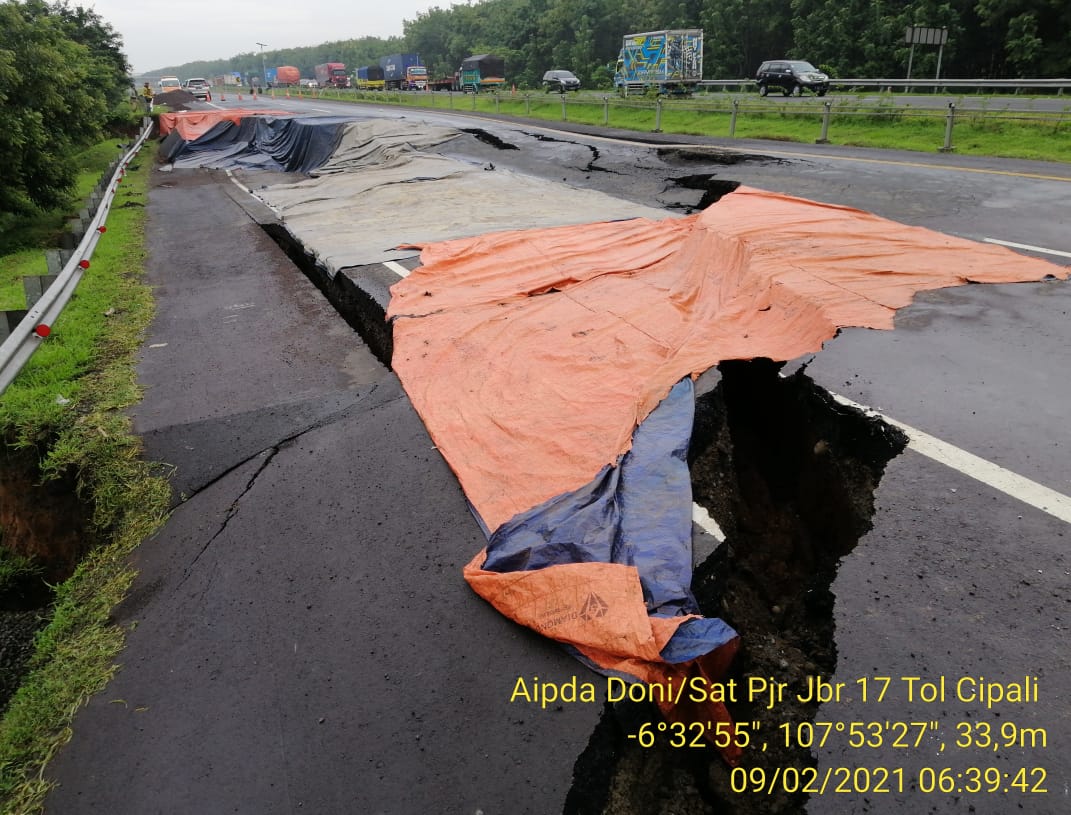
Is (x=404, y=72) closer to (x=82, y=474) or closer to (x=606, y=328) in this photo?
(x=606, y=328)

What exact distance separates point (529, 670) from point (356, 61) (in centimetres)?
13388

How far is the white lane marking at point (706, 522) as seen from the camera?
3286 mm

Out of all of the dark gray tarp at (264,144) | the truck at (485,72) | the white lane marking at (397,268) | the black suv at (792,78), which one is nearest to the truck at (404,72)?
the truck at (485,72)

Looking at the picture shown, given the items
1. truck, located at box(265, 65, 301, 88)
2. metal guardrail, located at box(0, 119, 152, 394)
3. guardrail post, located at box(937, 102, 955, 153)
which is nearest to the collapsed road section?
metal guardrail, located at box(0, 119, 152, 394)

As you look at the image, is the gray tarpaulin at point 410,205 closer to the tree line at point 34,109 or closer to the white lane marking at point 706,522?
the tree line at point 34,109

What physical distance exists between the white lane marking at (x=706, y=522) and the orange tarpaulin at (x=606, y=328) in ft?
1.62

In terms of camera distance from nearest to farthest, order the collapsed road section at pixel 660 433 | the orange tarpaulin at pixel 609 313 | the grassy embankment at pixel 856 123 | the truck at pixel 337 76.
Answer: the collapsed road section at pixel 660 433 → the orange tarpaulin at pixel 609 313 → the grassy embankment at pixel 856 123 → the truck at pixel 337 76

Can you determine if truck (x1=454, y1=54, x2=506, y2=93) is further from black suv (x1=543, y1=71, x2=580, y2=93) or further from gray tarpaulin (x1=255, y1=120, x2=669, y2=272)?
gray tarpaulin (x1=255, y1=120, x2=669, y2=272)

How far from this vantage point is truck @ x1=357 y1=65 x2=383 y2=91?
6412cm

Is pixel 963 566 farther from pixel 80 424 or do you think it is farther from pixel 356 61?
pixel 356 61

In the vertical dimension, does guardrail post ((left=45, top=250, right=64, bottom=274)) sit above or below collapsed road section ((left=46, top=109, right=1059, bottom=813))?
above

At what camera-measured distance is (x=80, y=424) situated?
4.70m

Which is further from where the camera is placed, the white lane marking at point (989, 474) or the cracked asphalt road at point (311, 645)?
the white lane marking at point (989, 474)

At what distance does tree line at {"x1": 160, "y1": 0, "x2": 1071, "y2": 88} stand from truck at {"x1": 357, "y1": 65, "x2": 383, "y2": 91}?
12.6m
